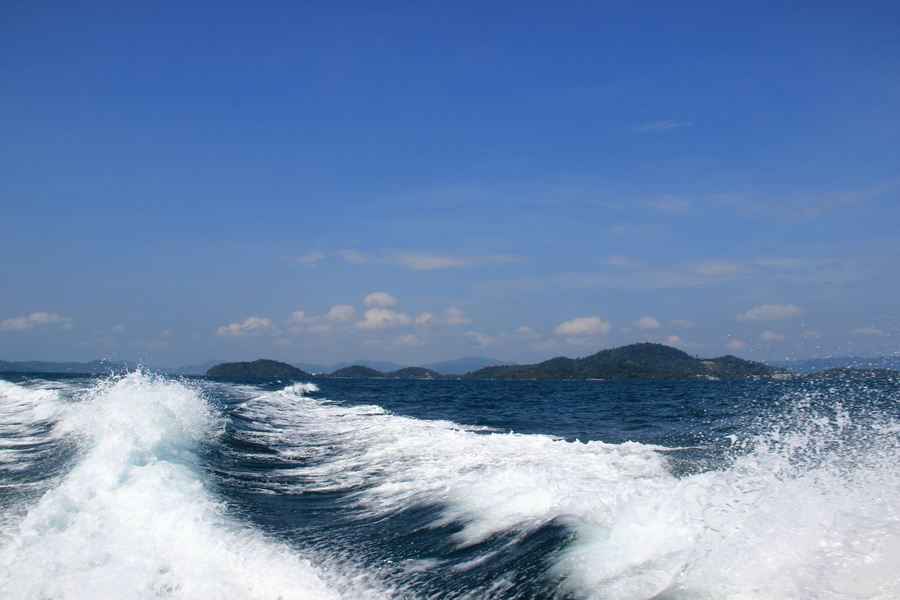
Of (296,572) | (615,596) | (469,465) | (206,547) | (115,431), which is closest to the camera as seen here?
(615,596)

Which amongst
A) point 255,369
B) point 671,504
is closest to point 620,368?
point 255,369

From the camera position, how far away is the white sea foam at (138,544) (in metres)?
5.17

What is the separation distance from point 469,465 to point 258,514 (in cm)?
431

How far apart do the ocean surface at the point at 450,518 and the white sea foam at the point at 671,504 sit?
29 millimetres

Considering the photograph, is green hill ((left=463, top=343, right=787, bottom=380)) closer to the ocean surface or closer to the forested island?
the forested island

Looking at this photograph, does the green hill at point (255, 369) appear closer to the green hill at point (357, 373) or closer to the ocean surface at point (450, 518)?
the green hill at point (357, 373)

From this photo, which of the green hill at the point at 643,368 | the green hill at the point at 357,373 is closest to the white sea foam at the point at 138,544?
the green hill at the point at 643,368

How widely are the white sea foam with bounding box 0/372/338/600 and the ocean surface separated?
0.03 metres

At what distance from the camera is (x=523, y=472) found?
8945 mm

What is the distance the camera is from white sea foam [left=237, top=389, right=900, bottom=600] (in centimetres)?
488

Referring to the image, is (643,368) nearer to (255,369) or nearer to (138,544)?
(255,369)

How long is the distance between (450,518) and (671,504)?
2.99m

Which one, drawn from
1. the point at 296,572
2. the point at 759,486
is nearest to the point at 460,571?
the point at 296,572

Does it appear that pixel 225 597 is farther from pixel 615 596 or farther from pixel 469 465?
pixel 469 465
